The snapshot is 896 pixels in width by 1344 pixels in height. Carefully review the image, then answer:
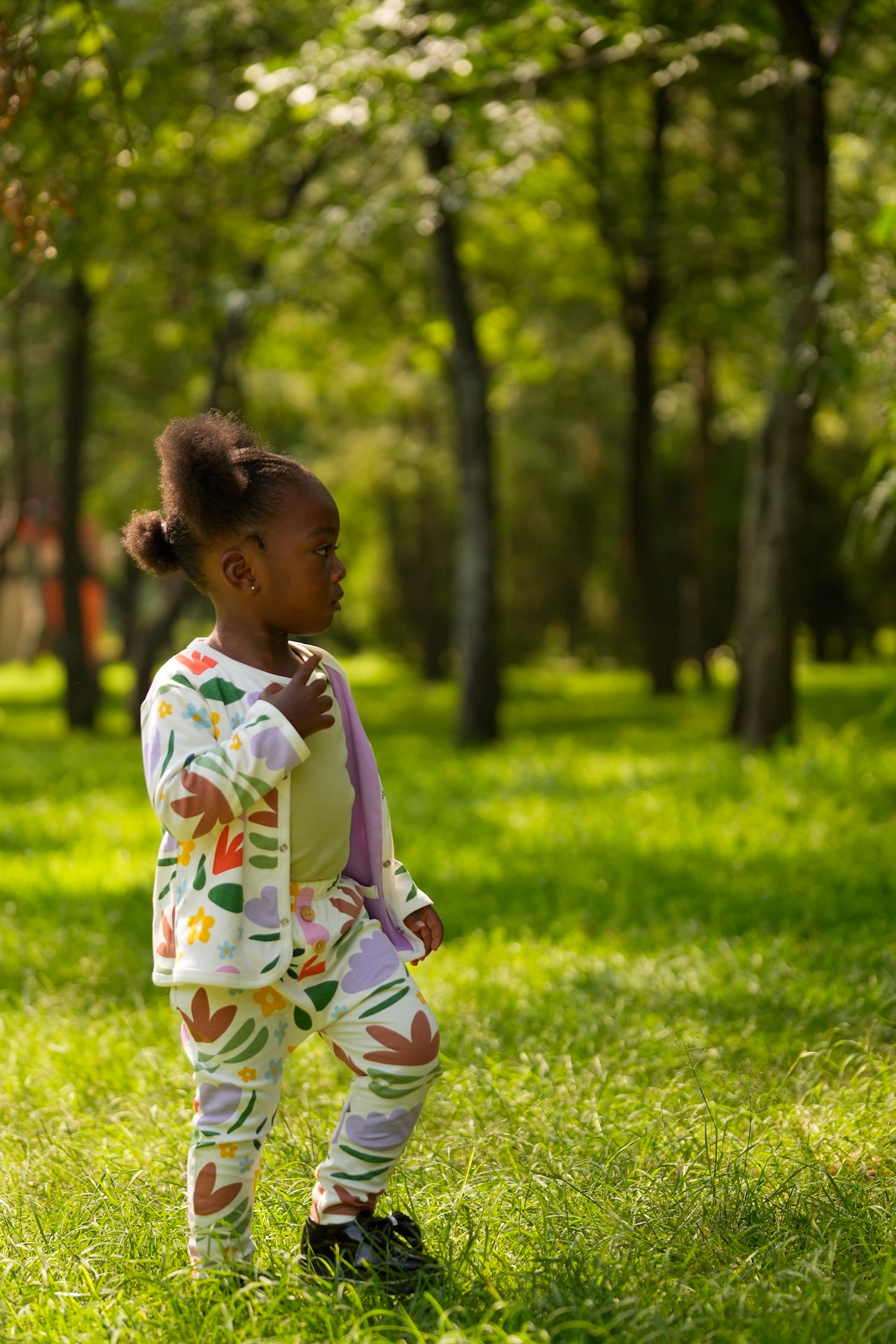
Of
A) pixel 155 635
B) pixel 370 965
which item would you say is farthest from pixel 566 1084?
pixel 155 635

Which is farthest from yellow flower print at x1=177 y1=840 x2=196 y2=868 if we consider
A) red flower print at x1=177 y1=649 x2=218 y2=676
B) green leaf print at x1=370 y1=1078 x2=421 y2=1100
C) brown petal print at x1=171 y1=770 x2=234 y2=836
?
green leaf print at x1=370 y1=1078 x2=421 y2=1100

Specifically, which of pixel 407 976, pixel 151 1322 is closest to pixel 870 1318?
pixel 407 976

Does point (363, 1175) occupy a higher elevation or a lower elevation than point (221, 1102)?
lower

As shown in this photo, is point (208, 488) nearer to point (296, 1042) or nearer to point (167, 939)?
point (167, 939)

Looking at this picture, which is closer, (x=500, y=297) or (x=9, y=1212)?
(x=9, y=1212)

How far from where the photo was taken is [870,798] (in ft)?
26.8

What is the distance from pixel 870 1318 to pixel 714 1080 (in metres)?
1.64

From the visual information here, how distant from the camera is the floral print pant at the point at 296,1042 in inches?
111

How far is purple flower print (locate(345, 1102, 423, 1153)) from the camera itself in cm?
Answer: 284

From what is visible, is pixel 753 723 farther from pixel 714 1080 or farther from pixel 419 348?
pixel 419 348

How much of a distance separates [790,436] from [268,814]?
7808 millimetres

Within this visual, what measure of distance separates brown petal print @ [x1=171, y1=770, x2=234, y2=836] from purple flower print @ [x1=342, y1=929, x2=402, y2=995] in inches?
15.3

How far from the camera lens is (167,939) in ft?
9.44

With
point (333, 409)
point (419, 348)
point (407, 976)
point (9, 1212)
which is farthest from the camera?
point (333, 409)
